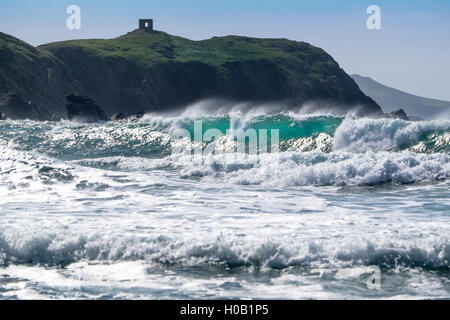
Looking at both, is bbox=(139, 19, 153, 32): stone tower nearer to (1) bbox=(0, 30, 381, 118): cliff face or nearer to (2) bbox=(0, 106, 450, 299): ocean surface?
(1) bbox=(0, 30, 381, 118): cliff face

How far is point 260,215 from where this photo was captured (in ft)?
37.0

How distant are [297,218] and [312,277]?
10.3 ft

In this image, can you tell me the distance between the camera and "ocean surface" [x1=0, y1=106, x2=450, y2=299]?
772 cm

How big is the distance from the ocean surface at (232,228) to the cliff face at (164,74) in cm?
5946

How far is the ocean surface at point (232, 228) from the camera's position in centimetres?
772

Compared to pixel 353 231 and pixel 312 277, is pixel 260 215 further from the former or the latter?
pixel 312 277

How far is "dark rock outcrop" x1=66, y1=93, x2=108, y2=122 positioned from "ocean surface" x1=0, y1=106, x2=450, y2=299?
158ft

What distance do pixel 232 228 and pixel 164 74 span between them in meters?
97.0

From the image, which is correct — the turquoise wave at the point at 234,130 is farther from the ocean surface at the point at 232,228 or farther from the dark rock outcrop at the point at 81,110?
the dark rock outcrop at the point at 81,110

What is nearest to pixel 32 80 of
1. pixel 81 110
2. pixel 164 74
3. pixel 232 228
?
pixel 81 110

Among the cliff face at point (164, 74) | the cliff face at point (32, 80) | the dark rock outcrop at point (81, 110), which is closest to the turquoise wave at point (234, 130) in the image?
the dark rock outcrop at point (81, 110)

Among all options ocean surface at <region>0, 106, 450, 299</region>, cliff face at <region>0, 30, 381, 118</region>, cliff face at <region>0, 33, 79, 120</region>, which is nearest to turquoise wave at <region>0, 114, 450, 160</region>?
ocean surface at <region>0, 106, 450, 299</region>
